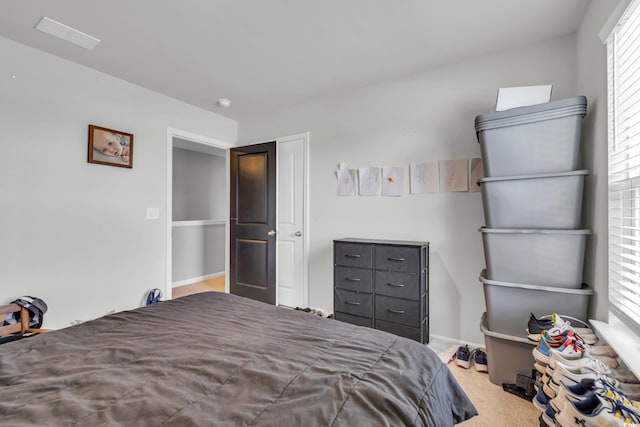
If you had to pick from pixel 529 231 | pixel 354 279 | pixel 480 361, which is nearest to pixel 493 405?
pixel 480 361

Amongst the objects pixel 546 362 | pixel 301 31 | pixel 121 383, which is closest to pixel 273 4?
pixel 301 31

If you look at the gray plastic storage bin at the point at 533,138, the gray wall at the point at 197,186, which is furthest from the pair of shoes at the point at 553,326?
the gray wall at the point at 197,186

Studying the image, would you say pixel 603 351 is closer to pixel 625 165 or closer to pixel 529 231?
pixel 529 231

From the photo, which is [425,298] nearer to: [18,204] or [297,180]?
[297,180]

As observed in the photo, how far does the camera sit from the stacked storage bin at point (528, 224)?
170 cm

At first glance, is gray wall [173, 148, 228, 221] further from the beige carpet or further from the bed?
the beige carpet

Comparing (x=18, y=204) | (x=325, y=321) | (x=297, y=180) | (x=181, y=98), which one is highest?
(x=181, y=98)

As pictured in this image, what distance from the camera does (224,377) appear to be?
924 mm

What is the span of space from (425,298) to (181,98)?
3.26 metres

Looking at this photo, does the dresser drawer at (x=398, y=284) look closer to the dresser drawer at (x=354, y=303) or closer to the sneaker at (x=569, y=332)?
the dresser drawer at (x=354, y=303)

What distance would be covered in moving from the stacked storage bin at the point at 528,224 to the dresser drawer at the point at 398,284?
1.84 ft

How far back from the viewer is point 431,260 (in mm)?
2650

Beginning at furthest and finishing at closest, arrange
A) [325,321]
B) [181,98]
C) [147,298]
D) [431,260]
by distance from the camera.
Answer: [181,98] → [147,298] → [431,260] → [325,321]

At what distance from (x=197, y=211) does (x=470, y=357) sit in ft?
15.4
